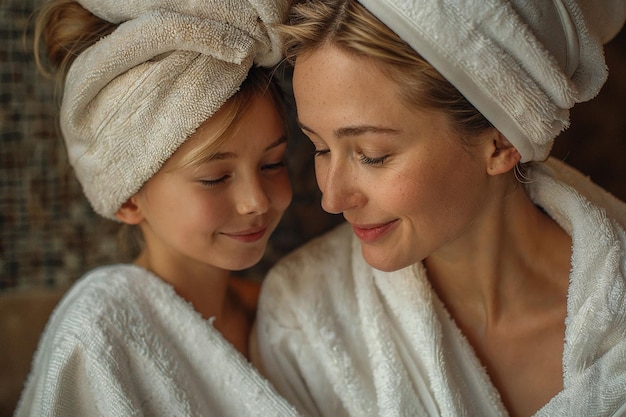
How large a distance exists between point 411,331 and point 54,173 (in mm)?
881

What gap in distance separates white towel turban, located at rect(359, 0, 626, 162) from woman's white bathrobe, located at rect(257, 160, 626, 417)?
259 millimetres

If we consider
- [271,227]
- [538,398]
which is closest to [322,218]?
[271,227]

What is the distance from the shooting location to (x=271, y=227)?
1.42 m

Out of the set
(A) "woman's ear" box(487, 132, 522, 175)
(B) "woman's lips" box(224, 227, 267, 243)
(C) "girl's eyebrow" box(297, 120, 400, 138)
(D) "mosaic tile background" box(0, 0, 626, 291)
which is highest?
(A) "woman's ear" box(487, 132, 522, 175)

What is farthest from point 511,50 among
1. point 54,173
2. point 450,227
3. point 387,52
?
point 54,173

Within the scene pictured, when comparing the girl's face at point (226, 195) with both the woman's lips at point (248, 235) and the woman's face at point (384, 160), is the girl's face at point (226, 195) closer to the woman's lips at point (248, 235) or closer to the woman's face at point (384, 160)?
the woman's lips at point (248, 235)

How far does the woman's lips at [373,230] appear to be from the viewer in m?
1.23

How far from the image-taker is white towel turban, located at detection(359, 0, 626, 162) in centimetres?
105

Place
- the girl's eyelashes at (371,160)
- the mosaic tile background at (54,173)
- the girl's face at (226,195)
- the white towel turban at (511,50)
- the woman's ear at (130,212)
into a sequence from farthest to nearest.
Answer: the mosaic tile background at (54,173) → the woman's ear at (130,212) → the girl's face at (226,195) → the girl's eyelashes at (371,160) → the white towel turban at (511,50)

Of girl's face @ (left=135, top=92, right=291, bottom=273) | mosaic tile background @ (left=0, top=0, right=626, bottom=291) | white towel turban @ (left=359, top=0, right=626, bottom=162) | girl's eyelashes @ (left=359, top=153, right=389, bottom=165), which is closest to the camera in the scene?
white towel turban @ (left=359, top=0, right=626, bottom=162)

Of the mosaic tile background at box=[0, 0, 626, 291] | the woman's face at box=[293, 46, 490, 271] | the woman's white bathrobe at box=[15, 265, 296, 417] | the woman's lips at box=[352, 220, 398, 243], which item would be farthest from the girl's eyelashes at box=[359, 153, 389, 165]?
the mosaic tile background at box=[0, 0, 626, 291]

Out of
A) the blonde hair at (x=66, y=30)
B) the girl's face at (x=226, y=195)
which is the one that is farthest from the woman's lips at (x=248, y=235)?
the blonde hair at (x=66, y=30)

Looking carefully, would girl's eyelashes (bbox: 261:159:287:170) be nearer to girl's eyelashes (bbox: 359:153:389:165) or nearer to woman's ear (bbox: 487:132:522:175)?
girl's eyelashes (bbox: 359:153:389:165)

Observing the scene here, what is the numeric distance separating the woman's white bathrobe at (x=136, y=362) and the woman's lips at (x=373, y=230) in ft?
1.10
